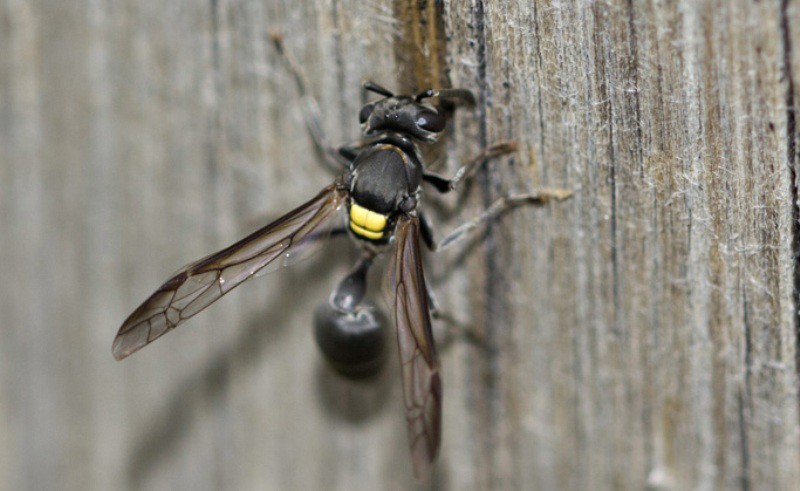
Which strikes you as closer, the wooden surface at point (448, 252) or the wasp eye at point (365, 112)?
the wooden surface at point (448, 252)

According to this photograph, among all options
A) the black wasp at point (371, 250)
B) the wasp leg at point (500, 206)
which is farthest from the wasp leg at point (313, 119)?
the wasp leg at point (500, 206)

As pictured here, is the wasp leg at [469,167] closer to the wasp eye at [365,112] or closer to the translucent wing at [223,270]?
the wasp eye at [365,112]


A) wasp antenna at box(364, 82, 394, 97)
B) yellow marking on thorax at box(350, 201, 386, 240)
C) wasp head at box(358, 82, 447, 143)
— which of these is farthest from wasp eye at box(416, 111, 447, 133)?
yellow marking on thorax at box(350, 201, 386, 240)

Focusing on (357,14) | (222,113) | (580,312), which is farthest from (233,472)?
(357,14)

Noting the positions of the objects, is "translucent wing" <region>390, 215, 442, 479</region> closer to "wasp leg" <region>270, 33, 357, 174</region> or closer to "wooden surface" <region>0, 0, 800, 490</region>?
"wooden surface" <region>0, 0, 800, 490</region>

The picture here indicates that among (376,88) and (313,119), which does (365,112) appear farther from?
(313,119)

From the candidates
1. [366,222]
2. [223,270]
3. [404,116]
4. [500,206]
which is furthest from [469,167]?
[223,270]

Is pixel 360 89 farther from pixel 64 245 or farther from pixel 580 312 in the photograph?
pixel 64 245
